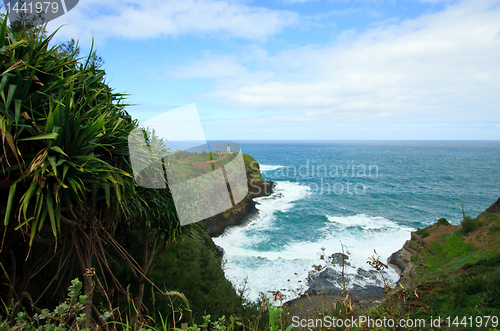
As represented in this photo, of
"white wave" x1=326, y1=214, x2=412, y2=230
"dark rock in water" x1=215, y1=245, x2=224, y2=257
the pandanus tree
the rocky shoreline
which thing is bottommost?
"dark rock in water" x1=215, y1=245, x2=224, y2=257

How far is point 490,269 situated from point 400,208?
24.7 m

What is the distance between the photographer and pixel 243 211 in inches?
1243

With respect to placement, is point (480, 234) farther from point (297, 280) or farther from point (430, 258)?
point (297, 280)

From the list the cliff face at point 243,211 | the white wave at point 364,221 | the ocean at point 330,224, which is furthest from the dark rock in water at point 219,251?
the white wave at point 364,221

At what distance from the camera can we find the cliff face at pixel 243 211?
88.2 ft

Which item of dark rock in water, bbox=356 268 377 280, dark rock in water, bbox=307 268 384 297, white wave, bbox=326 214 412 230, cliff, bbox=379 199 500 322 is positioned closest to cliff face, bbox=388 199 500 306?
cliff, bbox=379 199 500 322

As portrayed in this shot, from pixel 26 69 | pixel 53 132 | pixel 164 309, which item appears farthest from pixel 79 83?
pixel 164 309

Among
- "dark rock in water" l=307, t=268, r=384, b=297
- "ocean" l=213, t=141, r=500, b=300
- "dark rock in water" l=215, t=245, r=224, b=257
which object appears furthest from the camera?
"dark rock in water" l=215, t=245, r=224, b=257

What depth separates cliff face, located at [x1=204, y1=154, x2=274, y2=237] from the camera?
26891 millimetres

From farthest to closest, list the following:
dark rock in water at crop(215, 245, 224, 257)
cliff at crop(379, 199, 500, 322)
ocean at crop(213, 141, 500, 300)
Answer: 1. dark rock in water at crop(215, 245, 224, 257)
2. ocean at crop(213, 141, 500, 300)
3. cliff at crop(379, 199, 500, 322)

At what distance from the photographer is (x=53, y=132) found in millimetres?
3588

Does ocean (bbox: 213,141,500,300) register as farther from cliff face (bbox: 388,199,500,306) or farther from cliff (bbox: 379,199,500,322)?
cliff (bbox: 379,199,500,322)

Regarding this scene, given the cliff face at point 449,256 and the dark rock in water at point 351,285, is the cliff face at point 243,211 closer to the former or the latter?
the dark rock in water at point 351,285

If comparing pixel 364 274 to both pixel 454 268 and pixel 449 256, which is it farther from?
pixel 449 256
